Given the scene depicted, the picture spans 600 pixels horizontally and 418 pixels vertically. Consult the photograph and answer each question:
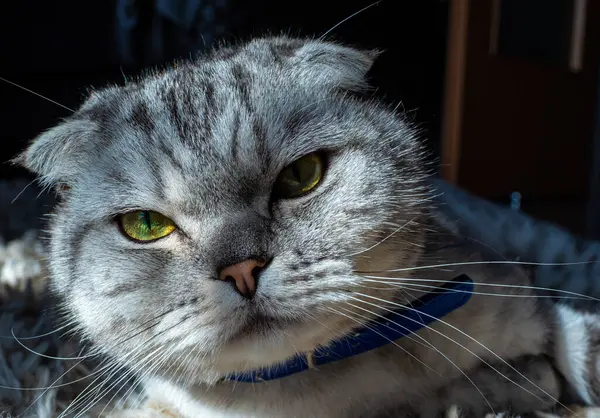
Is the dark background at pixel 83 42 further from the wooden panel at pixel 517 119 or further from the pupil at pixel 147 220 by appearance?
the pupil at pixel 147 220

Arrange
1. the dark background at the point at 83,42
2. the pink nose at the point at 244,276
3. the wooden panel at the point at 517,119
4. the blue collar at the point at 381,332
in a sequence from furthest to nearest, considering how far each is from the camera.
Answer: the wooden panel at the point at 517,119 < the dark background at the point at 83,42 < the blue collar at the point at 381,332 < the pink nose at the point at 244,276

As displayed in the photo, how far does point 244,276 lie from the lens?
1.87 ft

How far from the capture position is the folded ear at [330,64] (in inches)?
29.7

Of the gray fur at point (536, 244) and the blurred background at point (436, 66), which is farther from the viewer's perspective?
the blurred background at point (436, 66)

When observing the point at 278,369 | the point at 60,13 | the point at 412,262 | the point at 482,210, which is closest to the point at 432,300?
the point at 412,262

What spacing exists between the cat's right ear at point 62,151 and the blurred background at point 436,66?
3.08 feet

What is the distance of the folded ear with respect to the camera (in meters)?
0.76

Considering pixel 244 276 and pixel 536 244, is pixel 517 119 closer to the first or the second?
pixel 536 244

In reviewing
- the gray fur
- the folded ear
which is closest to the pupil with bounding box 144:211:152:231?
the folded ear

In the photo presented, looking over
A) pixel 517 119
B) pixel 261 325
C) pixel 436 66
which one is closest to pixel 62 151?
pixel 261 325

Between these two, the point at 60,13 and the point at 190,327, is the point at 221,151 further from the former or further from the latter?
the point at 60,13

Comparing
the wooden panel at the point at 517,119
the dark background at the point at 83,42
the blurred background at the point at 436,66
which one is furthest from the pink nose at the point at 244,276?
the wooden panel at the point at 517,119

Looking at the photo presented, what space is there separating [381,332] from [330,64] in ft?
1.17

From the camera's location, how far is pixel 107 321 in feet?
2.22
